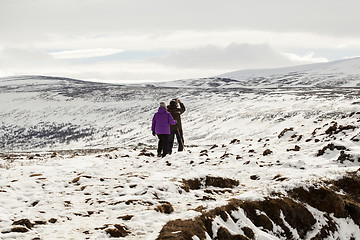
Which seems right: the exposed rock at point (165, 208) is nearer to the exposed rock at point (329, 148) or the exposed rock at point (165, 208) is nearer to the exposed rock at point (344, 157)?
the exposed rock at point (344, 157)

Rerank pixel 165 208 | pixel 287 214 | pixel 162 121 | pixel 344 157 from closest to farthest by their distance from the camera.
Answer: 1. pixel 165 208
2. pixel 287 214
3. pixel 344 157
4. pixel 162 121

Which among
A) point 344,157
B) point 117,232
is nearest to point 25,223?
point 117,232

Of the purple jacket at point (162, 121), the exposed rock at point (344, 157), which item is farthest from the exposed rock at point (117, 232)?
the purple jacket at point (162, 121)

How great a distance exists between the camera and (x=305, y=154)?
1341 centimetres

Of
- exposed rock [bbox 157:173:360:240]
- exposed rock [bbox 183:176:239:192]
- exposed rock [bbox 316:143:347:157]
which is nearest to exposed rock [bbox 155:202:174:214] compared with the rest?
exposed rock [bbox 157:173:360:240]

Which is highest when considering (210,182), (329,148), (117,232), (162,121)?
(162,121)

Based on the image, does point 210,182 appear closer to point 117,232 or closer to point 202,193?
point 202,193

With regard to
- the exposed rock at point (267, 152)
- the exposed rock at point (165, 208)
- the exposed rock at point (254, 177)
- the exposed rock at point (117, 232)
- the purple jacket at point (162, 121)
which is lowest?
the exposed rock at point (254, 177)

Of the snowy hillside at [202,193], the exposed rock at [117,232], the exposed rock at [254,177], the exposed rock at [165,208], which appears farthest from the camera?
the exposed rock at [254,177]

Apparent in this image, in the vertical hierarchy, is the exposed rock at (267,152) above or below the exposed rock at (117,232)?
below

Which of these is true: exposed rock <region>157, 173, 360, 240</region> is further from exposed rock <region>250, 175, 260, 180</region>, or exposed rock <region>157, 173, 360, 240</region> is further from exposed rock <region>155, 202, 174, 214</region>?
exposed rock <region>250, 175, 260, 180</region>

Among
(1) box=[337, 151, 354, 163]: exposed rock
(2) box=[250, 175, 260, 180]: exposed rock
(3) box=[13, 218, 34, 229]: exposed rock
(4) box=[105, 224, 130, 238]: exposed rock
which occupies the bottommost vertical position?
Answer: (2) box=[250, 175, 260, 180]: exposed rock

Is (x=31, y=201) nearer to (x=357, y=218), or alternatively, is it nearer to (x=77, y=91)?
(x=357, y=218)

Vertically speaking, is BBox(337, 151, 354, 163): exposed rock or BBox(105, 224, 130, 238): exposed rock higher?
BBox(105, 224, 130, 238): exposed rock
